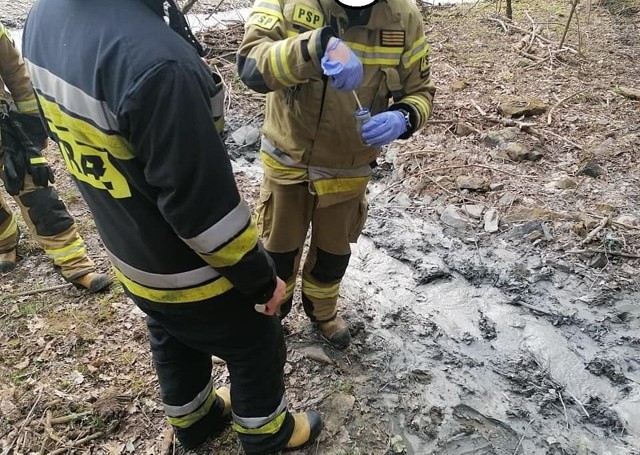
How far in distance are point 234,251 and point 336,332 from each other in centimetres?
153

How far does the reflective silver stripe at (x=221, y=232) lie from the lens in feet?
4.81

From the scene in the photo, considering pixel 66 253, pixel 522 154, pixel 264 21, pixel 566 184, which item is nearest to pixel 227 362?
pixel 264 21

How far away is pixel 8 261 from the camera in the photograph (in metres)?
3.69

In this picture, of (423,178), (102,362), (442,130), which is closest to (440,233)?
(423,178)

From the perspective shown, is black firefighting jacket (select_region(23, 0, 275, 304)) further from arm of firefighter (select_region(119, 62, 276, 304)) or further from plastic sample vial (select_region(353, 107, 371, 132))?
plastic sample vial (select_region(353, 107, 371, 132))

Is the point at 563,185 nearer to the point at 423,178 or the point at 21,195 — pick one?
the point at 423,178

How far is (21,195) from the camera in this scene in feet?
11.1

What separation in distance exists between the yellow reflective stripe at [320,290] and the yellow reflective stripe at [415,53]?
123cm

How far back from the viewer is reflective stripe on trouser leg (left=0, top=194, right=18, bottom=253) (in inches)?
144

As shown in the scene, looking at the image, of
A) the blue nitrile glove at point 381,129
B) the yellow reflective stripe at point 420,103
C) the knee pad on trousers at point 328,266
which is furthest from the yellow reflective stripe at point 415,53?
the knee pad on trousers at point 328,266

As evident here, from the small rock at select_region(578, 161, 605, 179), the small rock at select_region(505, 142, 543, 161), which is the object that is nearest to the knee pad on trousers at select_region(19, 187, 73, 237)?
the small rock at select_region(505, 142, 543, 161)

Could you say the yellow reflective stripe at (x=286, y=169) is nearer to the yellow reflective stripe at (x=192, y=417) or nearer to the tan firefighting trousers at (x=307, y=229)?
the tan firefighting trousers at (x=307, y=229)

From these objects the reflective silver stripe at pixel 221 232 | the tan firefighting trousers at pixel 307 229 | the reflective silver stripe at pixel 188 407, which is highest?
the reflective silver stripe at pixel 221 232

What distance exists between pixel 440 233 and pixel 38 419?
2.82 metres
